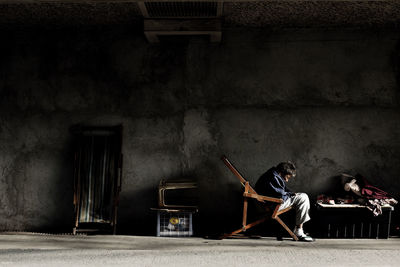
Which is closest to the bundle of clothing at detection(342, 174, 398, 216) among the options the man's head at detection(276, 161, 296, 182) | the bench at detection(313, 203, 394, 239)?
the bench at detection(313, 203, 394, 239)

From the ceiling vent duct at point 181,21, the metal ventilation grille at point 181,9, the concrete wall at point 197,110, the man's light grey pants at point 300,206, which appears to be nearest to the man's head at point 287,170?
the man's light grey pants at point 300,206

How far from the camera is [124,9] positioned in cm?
605

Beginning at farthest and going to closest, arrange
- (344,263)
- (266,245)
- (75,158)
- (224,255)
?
(75,158)
(266,245)
(224,255)
(344,263)

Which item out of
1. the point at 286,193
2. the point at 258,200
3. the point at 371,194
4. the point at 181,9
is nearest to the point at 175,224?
the point at 258,200

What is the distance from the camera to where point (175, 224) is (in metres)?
6.33

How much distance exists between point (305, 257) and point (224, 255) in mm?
913

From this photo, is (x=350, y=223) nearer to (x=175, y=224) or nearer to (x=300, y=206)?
(x=300, y=206)

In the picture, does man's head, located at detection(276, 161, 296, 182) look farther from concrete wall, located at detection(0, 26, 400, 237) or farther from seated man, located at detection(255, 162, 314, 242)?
concrete wall, located at detection(0, 26, 400, 237)

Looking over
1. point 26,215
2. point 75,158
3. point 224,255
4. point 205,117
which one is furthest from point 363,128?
point 26,215

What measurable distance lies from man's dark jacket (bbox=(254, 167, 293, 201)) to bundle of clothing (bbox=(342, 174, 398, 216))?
1007 mm

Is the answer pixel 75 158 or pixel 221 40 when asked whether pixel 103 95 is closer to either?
pixel 75 158

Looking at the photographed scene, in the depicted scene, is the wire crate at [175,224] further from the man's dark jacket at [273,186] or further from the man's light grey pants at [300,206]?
the man's light grey pants at [300,206]

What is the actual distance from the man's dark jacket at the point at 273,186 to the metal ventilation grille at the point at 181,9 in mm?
2288

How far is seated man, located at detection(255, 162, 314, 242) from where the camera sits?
5.96 metres
